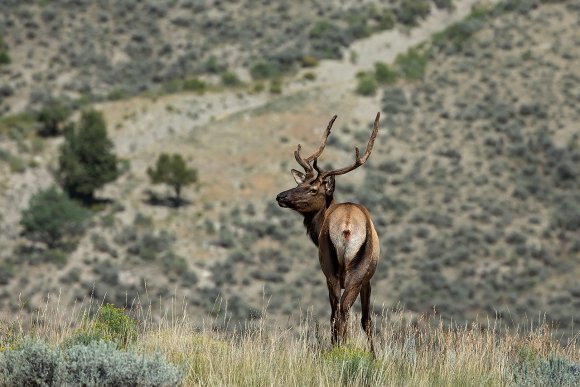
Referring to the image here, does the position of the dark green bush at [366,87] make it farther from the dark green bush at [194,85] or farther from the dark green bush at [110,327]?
the dark green bush at [110,327]

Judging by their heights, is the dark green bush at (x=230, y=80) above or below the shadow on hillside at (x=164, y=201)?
above

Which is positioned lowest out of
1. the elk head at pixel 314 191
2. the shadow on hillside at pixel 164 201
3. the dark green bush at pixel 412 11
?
the shadow on hillside at pixel 164 201

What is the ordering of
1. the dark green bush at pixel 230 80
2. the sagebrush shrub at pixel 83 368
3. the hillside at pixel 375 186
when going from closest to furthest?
the sagebrush shrub at pixel 83 368 → the hillside at pixel 375 186 → the dark green bush at pixel 230 80

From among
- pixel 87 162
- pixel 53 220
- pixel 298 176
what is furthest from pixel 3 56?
pixel 298 176

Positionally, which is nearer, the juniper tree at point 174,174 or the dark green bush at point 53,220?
the dark green bush at point 53,220

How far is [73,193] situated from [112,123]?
8.39 meters

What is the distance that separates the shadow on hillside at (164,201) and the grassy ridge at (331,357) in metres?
38.2

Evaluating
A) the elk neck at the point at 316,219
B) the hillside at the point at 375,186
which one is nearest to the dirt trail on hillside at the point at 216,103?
the hillside at the point at 375,186

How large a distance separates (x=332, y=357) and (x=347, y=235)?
1.67 meters

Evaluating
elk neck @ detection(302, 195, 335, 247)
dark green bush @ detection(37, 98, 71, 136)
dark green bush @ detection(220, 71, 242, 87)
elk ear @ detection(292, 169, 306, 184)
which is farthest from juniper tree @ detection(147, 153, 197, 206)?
elk neck @ detection(302, 195, 335, 247)

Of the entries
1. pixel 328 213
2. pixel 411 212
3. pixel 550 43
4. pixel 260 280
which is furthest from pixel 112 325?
pixel 550 43

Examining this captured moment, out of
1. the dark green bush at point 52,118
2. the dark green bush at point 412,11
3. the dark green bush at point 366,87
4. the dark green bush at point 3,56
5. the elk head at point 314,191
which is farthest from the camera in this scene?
the dark green bush at point 412,11

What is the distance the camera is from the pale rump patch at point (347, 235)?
10.5 metres

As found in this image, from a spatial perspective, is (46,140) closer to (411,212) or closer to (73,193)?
(73,193)
